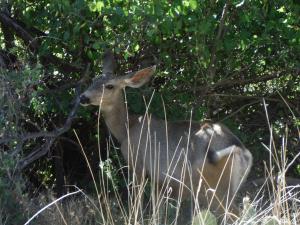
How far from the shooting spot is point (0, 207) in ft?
22.3

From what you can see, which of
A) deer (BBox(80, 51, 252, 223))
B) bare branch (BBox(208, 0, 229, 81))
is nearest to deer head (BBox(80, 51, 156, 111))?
deer (BBox(80, 51, 252, 223))

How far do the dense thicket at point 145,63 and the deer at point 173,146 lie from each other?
0.91ft

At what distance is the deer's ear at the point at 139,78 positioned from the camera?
812cm

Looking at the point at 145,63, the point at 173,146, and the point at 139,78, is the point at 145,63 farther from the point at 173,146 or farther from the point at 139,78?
the point at 173,146

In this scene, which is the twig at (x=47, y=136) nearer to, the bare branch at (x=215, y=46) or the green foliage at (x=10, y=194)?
the green foliage at (x=10, y=194)

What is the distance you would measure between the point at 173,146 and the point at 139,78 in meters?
0.89

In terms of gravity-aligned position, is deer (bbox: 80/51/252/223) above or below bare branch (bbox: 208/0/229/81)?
below

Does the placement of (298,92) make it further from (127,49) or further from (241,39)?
(127,49)

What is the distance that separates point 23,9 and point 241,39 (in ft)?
8.18

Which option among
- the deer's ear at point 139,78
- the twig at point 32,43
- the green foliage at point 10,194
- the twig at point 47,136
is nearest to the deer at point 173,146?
the deer's ear at point 139,78

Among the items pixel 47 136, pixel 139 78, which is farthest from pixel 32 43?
pixel 139 78

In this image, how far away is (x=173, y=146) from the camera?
8.20m

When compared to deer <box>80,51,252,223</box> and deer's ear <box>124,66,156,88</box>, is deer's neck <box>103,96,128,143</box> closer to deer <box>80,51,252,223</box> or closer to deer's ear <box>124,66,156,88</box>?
deer <box>80,51,252,223</box>

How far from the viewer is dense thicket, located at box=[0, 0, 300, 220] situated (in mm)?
7246
